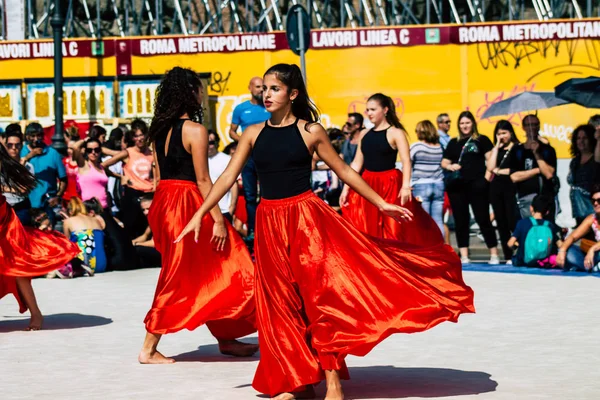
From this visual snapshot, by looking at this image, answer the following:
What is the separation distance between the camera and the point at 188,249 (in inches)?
359

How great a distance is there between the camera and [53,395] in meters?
7.86

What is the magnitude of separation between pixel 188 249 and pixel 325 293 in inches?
74.9

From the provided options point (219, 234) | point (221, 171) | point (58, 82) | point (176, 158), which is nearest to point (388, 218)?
point (176, 158)

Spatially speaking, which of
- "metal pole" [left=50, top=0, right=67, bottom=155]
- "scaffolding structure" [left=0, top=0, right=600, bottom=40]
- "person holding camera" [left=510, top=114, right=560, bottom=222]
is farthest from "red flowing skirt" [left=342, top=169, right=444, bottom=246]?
"scaffolding structure" [left=0, top=0, right=600, bottom=40]

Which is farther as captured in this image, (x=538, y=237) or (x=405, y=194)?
(x=538, y=237)

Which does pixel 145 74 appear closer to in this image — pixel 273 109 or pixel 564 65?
pixel 564 65

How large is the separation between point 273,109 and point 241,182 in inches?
417

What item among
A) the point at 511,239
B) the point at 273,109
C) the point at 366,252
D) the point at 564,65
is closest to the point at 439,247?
the point at 366,252

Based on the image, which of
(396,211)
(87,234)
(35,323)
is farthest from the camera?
(87,234)

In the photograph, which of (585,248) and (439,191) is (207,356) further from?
(439,191)

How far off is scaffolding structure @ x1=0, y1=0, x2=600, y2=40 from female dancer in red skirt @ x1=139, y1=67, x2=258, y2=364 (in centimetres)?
1618

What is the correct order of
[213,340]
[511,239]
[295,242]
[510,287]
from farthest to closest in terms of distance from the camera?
[511,239] < [510,287] < [213,340] < [295,242]

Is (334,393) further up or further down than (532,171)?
further down

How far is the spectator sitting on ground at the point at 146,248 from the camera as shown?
55.1 feet
